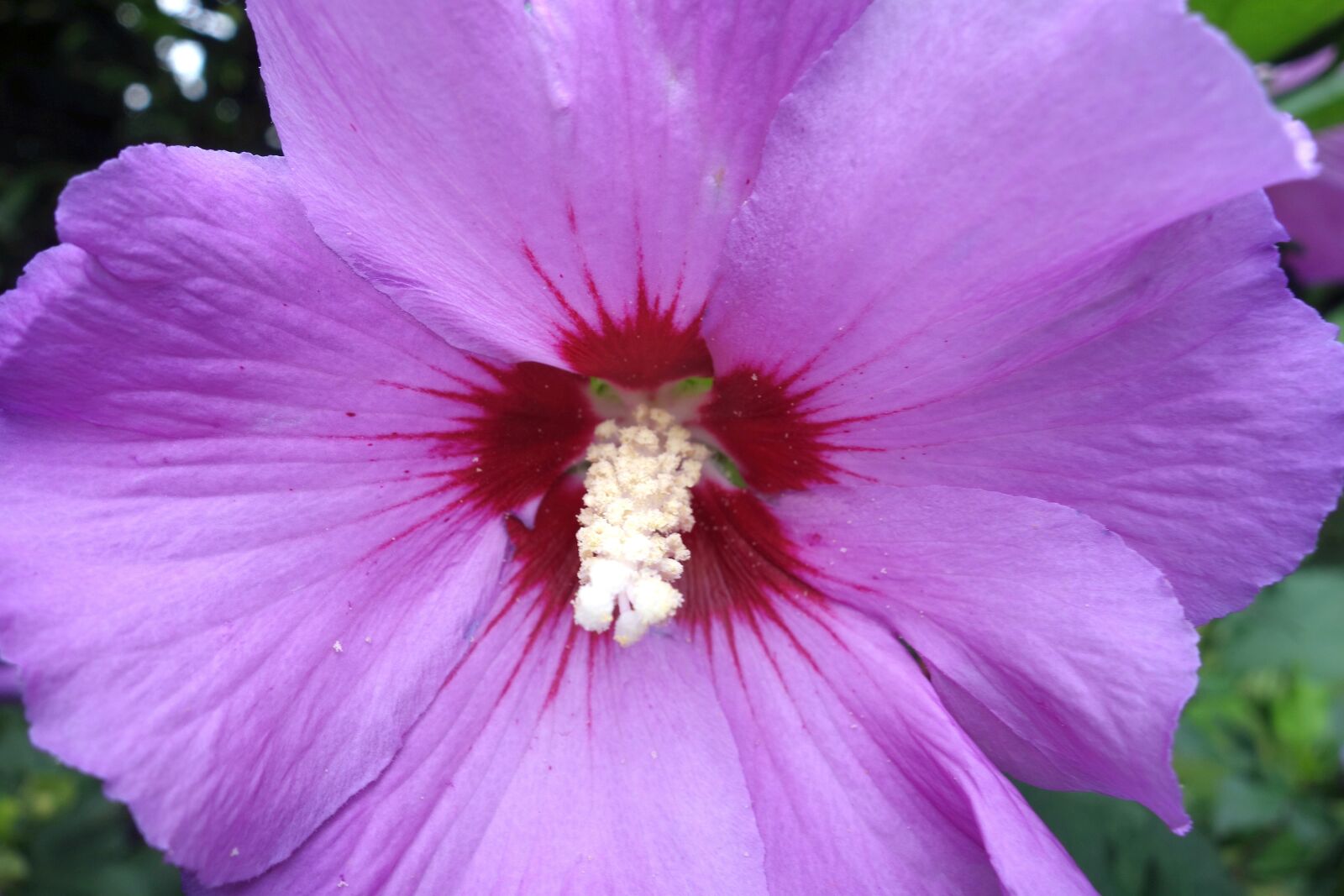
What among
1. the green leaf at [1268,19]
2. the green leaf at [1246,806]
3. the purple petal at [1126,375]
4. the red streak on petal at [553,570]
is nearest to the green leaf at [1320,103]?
the green leaf at [1268,19]

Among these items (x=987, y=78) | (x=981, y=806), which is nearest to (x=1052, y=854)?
(x=981, y=806)

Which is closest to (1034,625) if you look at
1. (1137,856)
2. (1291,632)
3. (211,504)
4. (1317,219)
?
(211,504)

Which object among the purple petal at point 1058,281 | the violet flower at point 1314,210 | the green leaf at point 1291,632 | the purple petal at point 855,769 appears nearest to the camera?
the purple petal at point 1058,281

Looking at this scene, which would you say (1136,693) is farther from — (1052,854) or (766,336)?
(766,336)

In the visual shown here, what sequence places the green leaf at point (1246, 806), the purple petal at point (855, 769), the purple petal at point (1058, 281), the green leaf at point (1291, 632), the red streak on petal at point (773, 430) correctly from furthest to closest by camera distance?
the green leaf at point (1291, 632)
the green leaf at point (1246, 806)
the red streak on petal at point (773, 430)
the purple petal at point (855, 769)
the purple petal at point (1058, 281)

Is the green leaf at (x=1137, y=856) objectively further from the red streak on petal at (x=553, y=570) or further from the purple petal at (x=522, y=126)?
the purple petal at (x=522, y=126)

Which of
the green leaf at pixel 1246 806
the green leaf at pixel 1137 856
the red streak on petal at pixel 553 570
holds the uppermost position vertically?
the red streak on petal at pixel 553 570

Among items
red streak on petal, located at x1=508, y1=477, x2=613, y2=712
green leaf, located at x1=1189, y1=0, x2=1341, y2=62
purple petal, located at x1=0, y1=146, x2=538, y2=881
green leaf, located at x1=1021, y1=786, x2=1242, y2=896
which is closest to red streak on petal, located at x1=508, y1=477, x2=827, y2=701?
red streak on petal, located at x1=508, y1=477, x2=613, y2=712

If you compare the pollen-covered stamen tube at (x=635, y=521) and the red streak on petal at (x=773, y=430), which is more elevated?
the red streak on petal at (x=773, y=430)
